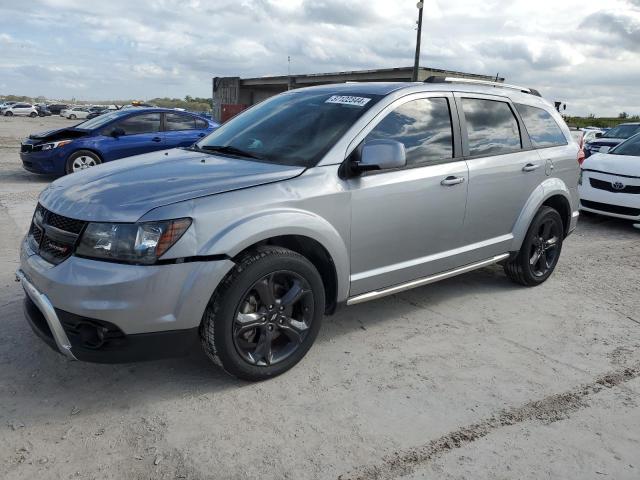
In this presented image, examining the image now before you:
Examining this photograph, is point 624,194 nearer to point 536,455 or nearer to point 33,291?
point 536,455

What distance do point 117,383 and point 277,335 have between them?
0.96 metres

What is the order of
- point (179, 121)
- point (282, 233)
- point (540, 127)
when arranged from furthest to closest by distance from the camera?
point (179, 121), point (540, 127), point (282, 233)

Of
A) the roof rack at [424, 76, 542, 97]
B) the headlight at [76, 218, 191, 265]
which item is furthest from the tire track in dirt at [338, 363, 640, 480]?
the roof rack at [424, 76, 542, 97]

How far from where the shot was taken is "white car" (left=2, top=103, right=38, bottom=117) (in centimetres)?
5594

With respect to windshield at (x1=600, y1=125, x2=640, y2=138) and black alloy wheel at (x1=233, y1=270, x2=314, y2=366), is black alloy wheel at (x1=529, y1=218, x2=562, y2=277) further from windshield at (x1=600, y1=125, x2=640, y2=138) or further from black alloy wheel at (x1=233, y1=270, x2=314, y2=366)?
windshield at (x1=600, y1=125, x2=640, y2=138)

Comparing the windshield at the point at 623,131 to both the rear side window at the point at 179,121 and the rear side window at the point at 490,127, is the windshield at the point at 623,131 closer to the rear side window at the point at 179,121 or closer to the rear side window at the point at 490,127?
the rear side window at the point at 179,121

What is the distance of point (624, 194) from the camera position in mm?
8039

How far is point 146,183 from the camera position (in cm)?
316

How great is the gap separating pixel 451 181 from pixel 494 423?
1.81m

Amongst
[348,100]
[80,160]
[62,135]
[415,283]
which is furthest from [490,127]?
[62,135]

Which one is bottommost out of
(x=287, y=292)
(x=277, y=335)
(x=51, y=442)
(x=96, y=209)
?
(x=51, y=442)

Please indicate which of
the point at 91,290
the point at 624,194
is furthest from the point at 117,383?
the point at 624,194

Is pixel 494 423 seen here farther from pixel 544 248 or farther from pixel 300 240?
pixel 544 248

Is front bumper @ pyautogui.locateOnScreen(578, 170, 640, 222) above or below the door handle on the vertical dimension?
below
